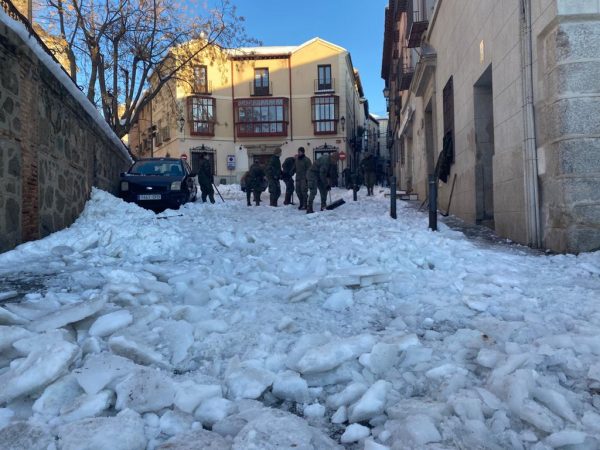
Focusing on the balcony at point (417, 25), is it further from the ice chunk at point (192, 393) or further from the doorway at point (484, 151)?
the ice chunk at point (192, 393)

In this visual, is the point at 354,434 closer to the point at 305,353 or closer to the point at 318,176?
the point at 305,353

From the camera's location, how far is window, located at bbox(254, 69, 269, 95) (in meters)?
35.8

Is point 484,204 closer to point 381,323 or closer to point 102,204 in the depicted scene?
point 381,323

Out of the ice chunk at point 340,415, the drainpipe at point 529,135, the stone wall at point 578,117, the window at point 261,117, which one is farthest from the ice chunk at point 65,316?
→ the window at point 261,117

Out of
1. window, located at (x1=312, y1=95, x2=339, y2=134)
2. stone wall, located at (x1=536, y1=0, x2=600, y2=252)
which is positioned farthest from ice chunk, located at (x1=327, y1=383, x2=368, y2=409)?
window, located at (x1=312, y1=95, x2=339, y2=134)

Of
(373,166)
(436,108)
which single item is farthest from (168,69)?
(436,108)

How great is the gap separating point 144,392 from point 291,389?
29.4 inches

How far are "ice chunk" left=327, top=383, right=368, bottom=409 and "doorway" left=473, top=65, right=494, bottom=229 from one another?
661 cm

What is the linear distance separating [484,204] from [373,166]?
912 centimetres

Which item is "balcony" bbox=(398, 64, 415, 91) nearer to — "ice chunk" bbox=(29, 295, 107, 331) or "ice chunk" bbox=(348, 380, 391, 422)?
"ice chunk" bbox=(29, 295, 107, 331)

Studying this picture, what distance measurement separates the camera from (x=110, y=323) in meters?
3.09

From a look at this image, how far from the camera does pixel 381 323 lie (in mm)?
3469

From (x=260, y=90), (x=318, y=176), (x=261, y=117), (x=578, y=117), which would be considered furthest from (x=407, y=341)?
(x=260, y=90)

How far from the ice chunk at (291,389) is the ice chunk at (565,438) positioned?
1.13 m
